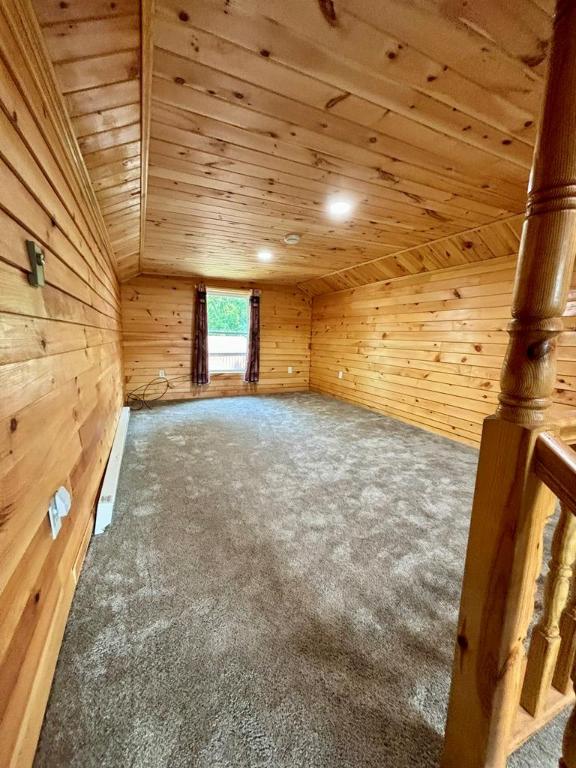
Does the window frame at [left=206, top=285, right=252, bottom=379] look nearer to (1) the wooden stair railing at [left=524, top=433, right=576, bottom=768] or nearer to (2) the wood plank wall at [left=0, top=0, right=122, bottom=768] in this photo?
(2) the wood plank wall at [left=0, top=0, right=122, bottom=768]

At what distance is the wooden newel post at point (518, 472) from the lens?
0.55m

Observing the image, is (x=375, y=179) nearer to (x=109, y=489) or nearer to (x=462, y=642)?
(x=462, y=642)

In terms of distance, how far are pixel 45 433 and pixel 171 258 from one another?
11.6 feet

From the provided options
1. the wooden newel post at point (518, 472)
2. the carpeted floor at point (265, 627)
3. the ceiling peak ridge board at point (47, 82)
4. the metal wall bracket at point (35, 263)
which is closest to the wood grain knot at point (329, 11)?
the wooden newel post at point (518, 472)

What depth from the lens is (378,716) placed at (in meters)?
0.92

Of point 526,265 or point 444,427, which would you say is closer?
point 526,265

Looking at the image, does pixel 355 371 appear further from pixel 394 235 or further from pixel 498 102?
pixel 498 102

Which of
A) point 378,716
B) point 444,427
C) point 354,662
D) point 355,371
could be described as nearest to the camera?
point 378,716

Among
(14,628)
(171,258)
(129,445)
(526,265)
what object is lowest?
(129,445)

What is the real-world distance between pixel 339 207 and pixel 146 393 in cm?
404

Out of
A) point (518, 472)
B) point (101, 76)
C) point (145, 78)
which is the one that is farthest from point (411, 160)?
point (518, 472)

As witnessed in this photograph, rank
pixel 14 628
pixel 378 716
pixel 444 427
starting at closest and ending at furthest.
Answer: pixel 14 628 < pixel 378 716 < pixel 444 427

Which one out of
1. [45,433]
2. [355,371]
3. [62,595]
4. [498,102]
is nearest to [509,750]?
[62,595]

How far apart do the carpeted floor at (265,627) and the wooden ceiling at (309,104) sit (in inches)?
77.6
